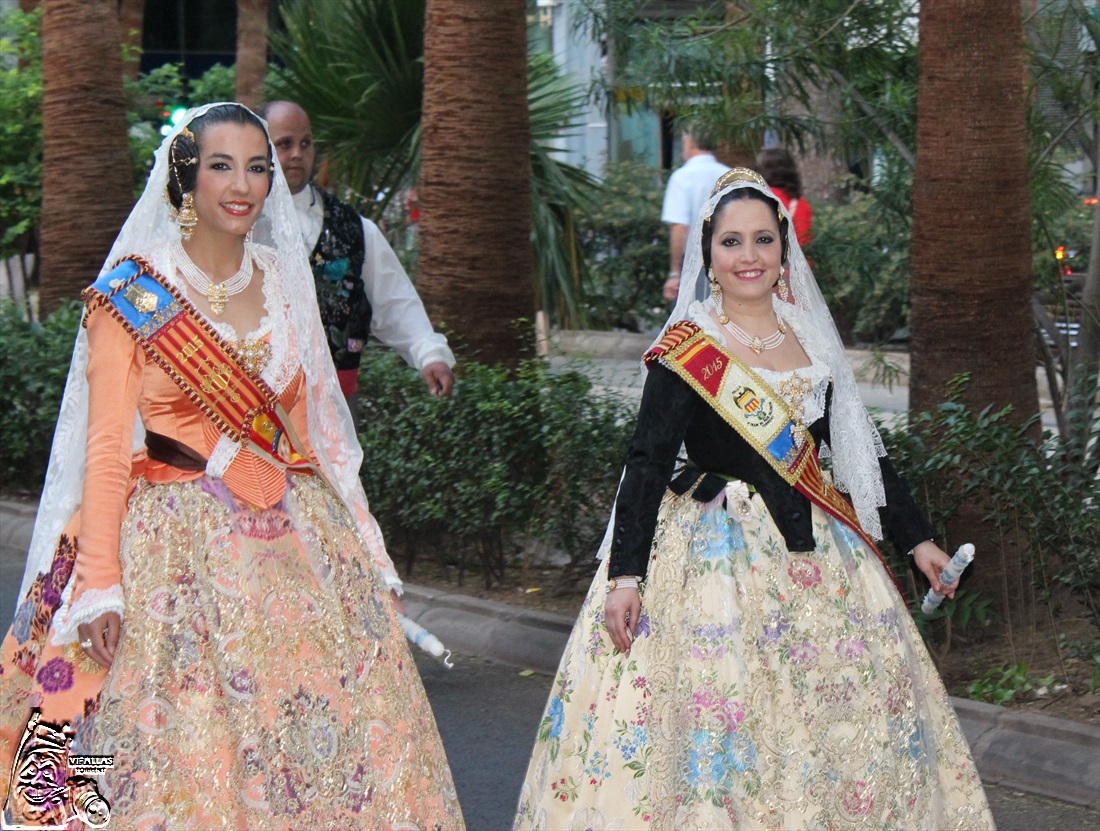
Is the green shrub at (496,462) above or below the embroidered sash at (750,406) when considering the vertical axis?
below

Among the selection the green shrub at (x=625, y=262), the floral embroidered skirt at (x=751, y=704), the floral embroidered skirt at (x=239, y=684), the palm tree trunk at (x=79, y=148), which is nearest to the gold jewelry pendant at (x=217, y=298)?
the floral embroidered skirt at (x=239, y=684)

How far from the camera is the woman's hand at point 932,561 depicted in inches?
157

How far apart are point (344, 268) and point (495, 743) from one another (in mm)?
1899

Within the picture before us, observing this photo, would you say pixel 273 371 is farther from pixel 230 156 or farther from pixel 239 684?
pixel 239 684

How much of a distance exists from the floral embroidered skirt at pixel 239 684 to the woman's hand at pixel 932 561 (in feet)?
4.36

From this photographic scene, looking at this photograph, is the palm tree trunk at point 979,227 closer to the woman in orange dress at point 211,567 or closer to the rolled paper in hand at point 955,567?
the rolled paper in hand at point 955,567

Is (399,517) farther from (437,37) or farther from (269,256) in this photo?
(269,256)

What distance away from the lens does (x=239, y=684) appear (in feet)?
11.6

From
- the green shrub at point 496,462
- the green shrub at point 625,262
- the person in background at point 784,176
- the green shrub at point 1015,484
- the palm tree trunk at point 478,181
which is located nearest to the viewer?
the green shrub at point 1015,484

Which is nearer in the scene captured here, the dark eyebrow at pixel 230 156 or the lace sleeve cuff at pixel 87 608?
the lace sleeve cuff at pixel 87 608

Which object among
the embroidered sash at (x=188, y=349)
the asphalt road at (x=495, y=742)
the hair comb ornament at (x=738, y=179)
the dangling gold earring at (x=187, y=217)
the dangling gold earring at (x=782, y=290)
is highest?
the hair comb ornament at (x=738, y=179)

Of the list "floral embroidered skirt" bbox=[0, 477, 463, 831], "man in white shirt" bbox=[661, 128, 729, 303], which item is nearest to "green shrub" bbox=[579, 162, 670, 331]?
"man in white shirt" bbox=[661, 128, 729, 303]

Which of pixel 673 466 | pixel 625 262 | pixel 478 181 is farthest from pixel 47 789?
pixel 625 262

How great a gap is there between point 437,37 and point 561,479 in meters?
2.58
